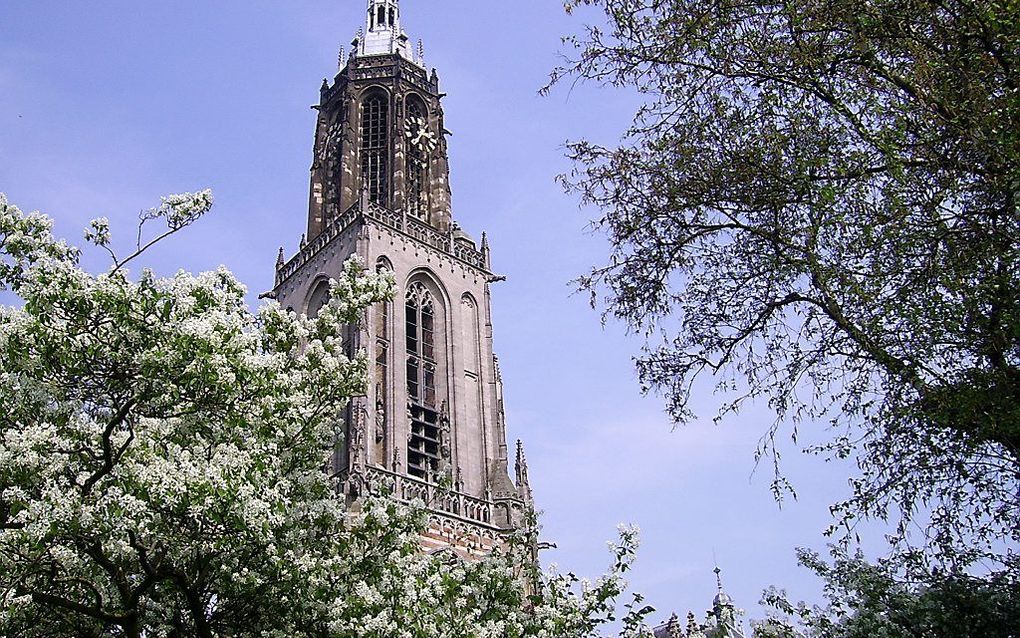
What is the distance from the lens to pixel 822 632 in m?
15.0

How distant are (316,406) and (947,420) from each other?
7.42 m

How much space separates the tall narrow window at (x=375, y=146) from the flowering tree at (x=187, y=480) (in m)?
31.8

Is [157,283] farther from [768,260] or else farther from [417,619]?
[768,260]

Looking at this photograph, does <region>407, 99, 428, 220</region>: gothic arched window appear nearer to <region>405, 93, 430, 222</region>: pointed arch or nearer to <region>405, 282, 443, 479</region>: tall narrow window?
<region>405, 93, 430, 222</region>: pointed arch

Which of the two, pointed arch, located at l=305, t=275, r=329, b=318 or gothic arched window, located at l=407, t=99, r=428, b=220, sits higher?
gothic arched window, located at l=407, t=99, r=428, b=220

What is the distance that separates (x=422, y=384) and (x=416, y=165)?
12.2 m

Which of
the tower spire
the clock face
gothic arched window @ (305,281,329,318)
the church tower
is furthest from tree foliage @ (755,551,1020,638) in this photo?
the tower spire

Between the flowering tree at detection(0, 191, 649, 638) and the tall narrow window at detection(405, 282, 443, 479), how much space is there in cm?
2291

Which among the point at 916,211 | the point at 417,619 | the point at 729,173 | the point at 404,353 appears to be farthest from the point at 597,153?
the point at 404,353

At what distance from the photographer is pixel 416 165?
46625 millimetres

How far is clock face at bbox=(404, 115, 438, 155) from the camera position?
154ft

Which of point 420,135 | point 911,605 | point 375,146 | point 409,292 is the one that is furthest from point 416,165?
point 911,605

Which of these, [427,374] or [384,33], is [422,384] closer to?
[427,374]

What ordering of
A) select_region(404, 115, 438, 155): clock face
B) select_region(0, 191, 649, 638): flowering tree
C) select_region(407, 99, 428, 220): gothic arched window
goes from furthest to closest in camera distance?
select_region(404, 115, 438, 155): clock face → select_region(407, 99, 428, 220): gothic arched window → select_region(0, 191, 649, 638): flowering tree
